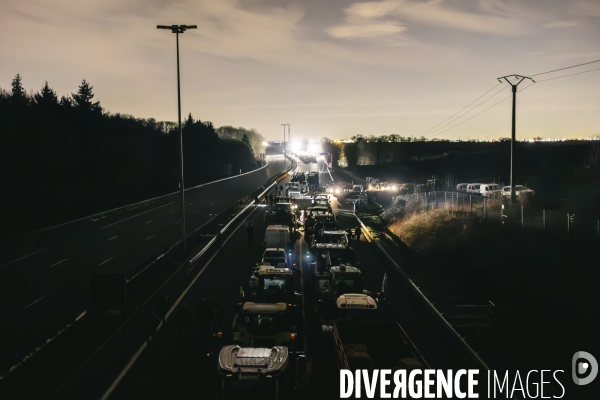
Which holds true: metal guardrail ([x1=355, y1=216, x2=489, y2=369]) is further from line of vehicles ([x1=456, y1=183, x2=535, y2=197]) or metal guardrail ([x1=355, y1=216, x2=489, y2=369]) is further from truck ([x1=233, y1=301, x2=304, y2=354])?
line of vehicles ([x1=456, y1=183, x2=535, y2=197])

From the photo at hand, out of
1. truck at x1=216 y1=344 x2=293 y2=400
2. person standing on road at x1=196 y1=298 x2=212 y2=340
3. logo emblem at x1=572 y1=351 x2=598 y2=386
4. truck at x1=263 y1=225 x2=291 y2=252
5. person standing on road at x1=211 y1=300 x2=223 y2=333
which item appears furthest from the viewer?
truck at x1=263 y1=225 x2=291 y2=252

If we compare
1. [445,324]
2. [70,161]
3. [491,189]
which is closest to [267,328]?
[445,324]

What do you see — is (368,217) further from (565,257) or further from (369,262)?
(565,257)

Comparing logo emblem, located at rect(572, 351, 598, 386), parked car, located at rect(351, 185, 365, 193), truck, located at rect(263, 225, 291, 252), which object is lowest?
logo emblem, located at rect(572, 351, 598, 386)

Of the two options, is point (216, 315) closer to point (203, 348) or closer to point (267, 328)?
point (203, 348)

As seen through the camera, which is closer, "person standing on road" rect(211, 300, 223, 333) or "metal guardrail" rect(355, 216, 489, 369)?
"metal guardrail" rect(355, 216, 489, 369)

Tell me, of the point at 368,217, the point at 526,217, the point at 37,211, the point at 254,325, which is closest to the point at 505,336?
the point at 254,325

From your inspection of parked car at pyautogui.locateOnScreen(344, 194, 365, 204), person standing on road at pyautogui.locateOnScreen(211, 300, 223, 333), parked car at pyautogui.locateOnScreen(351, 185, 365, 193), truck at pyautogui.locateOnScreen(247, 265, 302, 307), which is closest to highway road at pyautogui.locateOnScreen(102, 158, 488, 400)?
person standing on road at pyautogui.locateOnScreen(211, 300, 223, 333)
